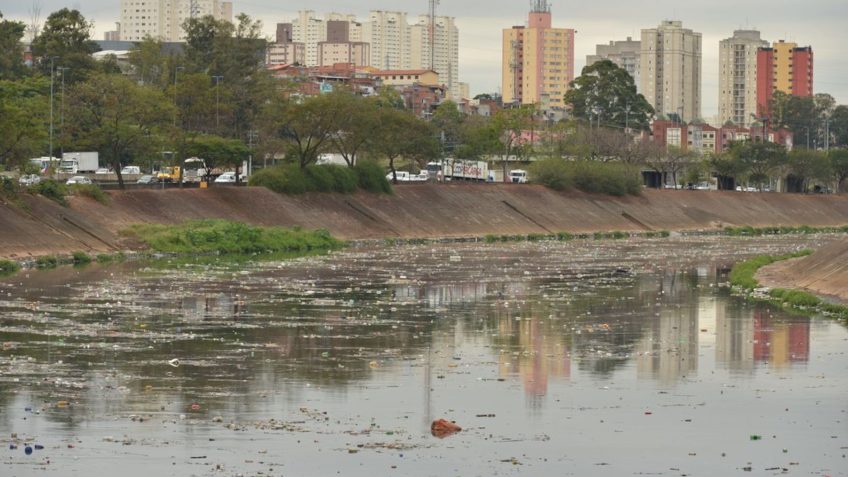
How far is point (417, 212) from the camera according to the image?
11731cm

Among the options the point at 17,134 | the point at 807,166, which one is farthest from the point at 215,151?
the point at 807,166

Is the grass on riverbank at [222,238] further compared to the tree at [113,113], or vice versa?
the tree at [113,113]

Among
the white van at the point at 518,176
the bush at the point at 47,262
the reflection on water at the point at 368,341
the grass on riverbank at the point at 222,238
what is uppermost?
the white van at the point at 518,176

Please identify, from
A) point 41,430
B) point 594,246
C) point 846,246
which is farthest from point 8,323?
point 594,246

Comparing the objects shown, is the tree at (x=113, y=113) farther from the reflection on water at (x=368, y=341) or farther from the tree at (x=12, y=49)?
the tree at (x=12, y=49)

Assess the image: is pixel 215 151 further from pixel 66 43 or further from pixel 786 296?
pixel 786 296

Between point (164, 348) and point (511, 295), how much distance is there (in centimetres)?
2131

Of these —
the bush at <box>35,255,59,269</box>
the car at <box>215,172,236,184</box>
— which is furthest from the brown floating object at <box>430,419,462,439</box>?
the car at <box>215,172,236,184</box>

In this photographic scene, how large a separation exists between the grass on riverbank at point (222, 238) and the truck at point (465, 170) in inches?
2216

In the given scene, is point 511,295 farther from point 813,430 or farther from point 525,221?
point 525,221

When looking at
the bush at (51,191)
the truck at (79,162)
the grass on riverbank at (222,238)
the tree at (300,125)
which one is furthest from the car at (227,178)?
the bush at (51,191)

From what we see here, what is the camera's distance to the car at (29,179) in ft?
291

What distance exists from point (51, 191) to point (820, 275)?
44284 mm

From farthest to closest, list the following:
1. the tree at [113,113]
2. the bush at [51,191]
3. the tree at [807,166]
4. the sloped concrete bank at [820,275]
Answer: the tree at [807,166], the tree at [113,113], the bush at [51,191], the sloped concrete bank at [820,275]
